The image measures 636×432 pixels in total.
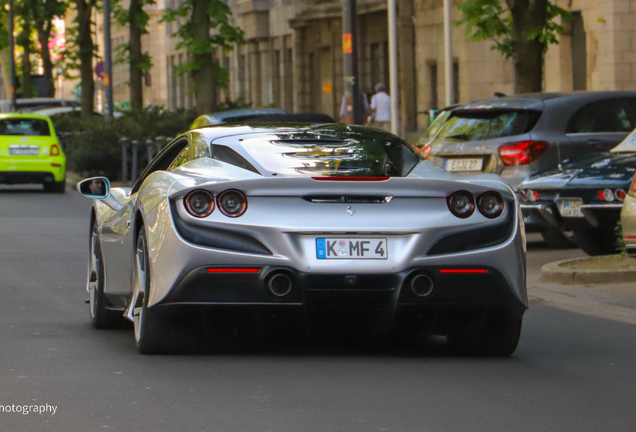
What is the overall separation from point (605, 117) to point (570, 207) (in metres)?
2.67

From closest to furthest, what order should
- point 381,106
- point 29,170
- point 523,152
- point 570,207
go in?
1. point 570,207
2. point 523,152
3. point 29,170
4. point 381,106

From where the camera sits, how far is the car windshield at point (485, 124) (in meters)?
15.4

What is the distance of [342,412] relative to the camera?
605 cm

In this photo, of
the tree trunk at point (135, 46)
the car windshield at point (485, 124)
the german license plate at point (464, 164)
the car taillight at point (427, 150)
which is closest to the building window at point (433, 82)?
the tree trunk at point (135, 46)

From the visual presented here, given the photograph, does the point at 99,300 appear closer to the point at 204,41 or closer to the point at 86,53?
the point at 204,41

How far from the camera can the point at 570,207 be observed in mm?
13484

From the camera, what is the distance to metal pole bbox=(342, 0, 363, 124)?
857 inches

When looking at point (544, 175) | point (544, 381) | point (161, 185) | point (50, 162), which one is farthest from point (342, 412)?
point (50, 162)

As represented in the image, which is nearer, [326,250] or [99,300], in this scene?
[326,250]

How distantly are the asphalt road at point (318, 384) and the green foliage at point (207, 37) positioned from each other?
72.3 feet

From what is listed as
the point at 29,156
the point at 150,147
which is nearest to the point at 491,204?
the point at 29,156

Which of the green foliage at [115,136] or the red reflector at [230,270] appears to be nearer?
the red reflector at [230,270]

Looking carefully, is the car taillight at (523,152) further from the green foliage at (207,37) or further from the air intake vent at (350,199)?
the green foliage at (207,37)

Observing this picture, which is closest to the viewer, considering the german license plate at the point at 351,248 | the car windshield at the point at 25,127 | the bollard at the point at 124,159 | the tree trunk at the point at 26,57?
the german license plate at the point at 351,248
